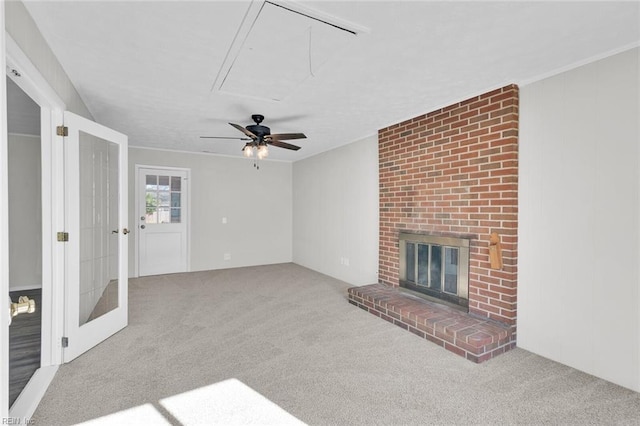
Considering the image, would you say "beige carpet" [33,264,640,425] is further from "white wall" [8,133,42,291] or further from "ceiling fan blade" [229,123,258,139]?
"white wall" [8,133,42,291]

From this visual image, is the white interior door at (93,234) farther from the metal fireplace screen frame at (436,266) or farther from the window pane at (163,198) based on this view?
the metal fireplace screen frame at (436,266)

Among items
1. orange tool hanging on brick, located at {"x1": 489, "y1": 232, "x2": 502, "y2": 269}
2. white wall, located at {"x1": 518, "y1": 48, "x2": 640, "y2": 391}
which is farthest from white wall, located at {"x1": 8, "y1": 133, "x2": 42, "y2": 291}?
white wall, located at {"x1": 518, "y1": 48, "x2": 640, "y2": 391}

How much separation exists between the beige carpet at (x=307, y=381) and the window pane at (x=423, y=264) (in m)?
0.68

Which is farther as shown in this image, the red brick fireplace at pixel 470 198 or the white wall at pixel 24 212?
the white wall at pixel 24 212

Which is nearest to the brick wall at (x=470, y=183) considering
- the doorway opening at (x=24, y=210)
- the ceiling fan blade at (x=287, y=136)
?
the ceiling fan blade at (x=287, y=136)

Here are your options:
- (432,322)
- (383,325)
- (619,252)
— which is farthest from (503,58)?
(383,325)

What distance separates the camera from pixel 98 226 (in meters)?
3.10

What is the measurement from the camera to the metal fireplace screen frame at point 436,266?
308 cm

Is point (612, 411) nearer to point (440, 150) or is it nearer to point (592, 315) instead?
point (592, 315)

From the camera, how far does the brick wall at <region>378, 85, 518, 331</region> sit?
8.88ft

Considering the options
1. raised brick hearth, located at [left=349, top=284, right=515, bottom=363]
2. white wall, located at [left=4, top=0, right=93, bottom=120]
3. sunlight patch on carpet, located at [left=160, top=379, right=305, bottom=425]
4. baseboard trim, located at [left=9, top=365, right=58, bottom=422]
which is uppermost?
white wall, located at [left=4, top=0, right=93, bottom=120]

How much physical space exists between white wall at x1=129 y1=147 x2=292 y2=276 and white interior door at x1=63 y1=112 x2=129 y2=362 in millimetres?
2373

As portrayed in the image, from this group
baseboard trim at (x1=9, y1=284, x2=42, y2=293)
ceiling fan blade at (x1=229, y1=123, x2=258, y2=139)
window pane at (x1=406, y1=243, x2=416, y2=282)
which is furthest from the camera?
baseboard trim at (x1=9, y1=284, x2=42, y2=293)

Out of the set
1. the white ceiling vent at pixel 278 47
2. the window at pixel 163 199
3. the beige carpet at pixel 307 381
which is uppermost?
the white ceiling vent at pixel 278 47
